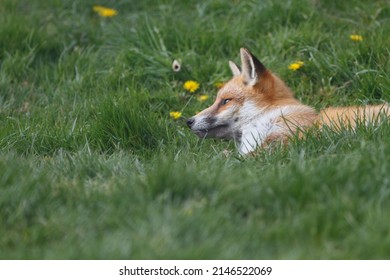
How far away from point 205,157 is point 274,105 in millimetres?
1278

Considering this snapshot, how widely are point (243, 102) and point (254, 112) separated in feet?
0.55

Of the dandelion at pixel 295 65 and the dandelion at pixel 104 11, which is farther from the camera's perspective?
the dandelion at pixel 104 11

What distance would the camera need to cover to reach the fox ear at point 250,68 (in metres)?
7.48

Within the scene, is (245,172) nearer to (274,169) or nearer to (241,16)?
(274,169)

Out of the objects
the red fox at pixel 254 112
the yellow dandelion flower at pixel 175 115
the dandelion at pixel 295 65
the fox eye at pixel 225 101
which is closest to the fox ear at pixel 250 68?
the red fox at pixel 254 112

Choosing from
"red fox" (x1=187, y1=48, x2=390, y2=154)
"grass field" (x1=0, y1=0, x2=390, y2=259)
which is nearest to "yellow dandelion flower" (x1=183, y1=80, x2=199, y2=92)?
"grass field" (x1=0, y1=0, x2=390, y2=259)

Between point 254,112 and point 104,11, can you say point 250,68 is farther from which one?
point 104,11

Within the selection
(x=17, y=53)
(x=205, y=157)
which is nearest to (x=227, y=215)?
(x=205, y=157)

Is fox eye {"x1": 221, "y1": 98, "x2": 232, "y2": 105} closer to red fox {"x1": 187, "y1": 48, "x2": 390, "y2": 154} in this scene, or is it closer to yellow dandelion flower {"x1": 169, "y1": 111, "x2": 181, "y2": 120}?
red fox {"x1": 187, "y1": 48, "x2": 390, "y2": 154}

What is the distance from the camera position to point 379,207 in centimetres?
470

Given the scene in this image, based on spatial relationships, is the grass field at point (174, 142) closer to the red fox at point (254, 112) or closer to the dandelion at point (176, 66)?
the dandelion at point (176, 66)

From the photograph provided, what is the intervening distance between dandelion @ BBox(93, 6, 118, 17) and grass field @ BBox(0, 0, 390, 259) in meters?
0.09

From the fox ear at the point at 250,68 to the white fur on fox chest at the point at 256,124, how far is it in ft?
0.88

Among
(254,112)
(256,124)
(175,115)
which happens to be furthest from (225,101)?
(175,115)
